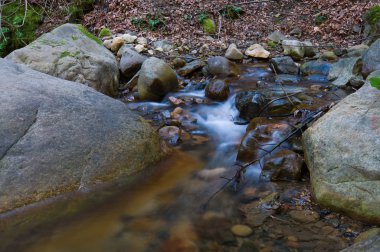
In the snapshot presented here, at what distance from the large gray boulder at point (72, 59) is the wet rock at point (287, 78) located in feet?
10.6

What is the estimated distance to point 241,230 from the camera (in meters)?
3.22

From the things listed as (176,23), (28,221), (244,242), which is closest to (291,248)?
(244,242)

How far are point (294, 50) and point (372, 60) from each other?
9.41 feet

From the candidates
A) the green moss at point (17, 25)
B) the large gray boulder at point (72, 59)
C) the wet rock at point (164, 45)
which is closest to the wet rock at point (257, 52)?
the wet rock at point (164, 45)

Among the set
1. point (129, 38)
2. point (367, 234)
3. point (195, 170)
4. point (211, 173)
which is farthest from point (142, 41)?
point (367, 234)

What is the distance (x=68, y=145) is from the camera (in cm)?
371

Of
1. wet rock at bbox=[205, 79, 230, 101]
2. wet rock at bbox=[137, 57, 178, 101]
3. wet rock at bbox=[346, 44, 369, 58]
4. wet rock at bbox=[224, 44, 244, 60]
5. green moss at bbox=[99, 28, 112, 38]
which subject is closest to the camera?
wet rock at bbox=[205, 79, 230, 101]

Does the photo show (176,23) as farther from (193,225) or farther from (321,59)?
(193,225)

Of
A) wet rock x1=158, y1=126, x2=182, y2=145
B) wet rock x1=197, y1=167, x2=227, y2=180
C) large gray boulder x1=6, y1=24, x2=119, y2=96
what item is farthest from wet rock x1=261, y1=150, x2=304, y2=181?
large gray boulder x1=6, y1=24, x2=119, y2=96

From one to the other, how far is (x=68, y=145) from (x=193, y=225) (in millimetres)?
1496

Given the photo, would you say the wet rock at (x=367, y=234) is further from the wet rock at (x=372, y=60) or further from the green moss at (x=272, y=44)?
the green moss at (x=272, y=44)

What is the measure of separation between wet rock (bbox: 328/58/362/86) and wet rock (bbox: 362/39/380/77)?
13.1 inches

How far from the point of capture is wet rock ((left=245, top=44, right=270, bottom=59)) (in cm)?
866

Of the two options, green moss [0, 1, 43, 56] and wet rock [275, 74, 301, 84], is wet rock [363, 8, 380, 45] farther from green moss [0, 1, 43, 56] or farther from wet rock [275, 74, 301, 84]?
green moss [0, 1, 43, 56]
